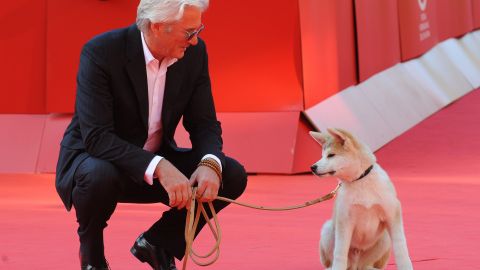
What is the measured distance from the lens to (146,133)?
340cm

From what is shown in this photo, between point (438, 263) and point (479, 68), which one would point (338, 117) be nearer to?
point (438, 263)

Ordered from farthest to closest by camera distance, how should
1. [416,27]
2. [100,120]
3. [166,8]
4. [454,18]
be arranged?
[454,18] < [416,27] < [100,120] < [166,8]

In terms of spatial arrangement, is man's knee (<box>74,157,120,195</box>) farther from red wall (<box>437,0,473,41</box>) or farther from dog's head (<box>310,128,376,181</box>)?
red wall (<box>437,0,473,41</box>)

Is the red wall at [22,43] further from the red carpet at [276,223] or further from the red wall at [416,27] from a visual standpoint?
the red wall at [416,27]

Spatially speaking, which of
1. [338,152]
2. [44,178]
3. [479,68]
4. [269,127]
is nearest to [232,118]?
[269,127]

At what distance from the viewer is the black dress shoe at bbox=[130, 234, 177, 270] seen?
3561mm

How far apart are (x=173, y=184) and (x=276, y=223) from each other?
2.08 metres

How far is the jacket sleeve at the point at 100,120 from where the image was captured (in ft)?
10.5

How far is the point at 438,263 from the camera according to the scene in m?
3.93

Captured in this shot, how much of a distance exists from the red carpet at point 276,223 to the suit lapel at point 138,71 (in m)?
0.85

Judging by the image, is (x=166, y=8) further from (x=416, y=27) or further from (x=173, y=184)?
(x=416, y=27)

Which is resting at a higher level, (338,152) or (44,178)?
(338,152)

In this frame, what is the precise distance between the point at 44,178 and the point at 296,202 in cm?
226

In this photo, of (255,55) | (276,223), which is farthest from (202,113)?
(255,55)
